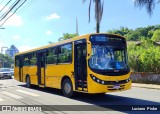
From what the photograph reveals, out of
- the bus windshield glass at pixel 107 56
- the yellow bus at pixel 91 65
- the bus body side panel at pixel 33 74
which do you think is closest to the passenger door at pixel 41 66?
the bus body side panel at pixel 33 74

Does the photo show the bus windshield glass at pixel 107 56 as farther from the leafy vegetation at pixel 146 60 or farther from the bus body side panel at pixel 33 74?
the leafy vegetation at pixel 146 60

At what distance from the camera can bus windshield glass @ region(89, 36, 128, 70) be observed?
13.9m

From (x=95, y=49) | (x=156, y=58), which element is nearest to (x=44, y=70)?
(x=95, y=49)

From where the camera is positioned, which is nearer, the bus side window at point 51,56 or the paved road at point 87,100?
the paved road at point 87,100

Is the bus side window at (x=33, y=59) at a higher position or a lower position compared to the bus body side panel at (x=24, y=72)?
higher

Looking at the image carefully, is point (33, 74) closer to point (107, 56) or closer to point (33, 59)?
point (33, 59)

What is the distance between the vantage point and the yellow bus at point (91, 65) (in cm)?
1367

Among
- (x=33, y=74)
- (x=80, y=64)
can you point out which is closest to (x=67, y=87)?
(x=80, y=64)

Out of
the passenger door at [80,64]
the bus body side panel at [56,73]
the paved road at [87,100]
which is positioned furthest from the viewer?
the bus body side panel at [56,73]

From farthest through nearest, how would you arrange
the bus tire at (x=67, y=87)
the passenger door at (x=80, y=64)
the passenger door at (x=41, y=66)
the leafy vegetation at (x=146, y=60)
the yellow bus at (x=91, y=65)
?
the leafy vegetation at (x=146, y=60) → the passenger door at (x=41, y=66) → the bus tire at (x=67, y=87) → the passenger door at (x=80, y=64) → the yellow bus at (x=91, y=65)

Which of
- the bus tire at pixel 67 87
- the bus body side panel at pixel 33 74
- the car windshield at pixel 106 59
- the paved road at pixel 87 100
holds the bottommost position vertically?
the paved road at pixel 87 100

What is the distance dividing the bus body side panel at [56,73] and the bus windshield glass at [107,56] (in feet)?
6.09

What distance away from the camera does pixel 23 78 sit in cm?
2472

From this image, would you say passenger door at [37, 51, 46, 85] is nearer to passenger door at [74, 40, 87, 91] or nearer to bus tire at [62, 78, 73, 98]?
bus tire at [62, 78, 73, 98]
